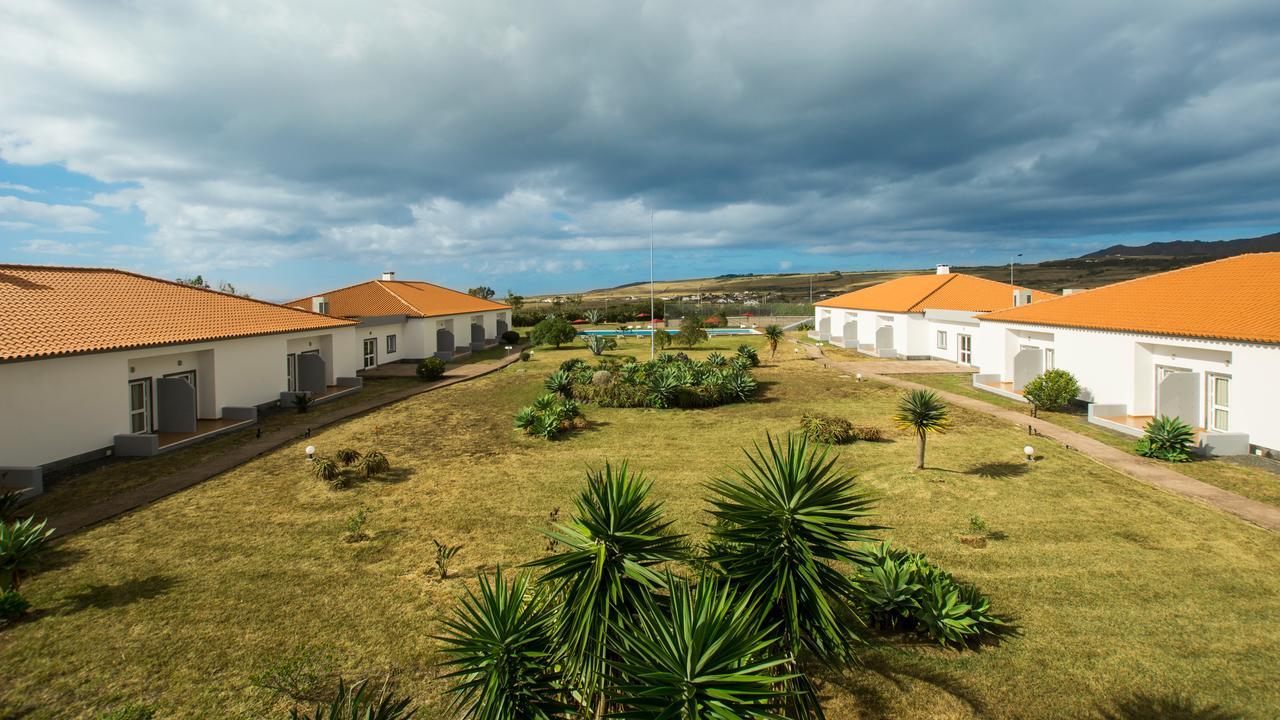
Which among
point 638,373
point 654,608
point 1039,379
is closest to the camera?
point 654,608

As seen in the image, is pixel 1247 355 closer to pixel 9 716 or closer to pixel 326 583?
pixel 326 583

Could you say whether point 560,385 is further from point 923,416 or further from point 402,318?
point 402,318

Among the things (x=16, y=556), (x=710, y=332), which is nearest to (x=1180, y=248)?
(x=710, y=332)

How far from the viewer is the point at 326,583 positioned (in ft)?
32.1

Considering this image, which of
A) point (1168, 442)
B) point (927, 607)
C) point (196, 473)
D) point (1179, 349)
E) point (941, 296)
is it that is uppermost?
point (941, 296)

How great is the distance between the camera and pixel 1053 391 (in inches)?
871

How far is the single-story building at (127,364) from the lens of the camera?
14.7 meters

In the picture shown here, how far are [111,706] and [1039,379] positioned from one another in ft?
86.3

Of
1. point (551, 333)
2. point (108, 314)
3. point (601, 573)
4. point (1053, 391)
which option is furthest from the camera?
point (551, 333)

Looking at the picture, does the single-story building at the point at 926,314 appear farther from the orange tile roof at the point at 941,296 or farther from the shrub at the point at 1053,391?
the shrub at the point at 1053,391

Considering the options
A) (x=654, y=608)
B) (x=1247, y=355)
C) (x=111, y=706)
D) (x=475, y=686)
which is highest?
(x=1247, y=355)

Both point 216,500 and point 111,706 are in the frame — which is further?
point 216,500

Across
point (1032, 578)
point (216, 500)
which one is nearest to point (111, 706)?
point (216, 500)

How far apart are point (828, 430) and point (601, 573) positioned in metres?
14.5
